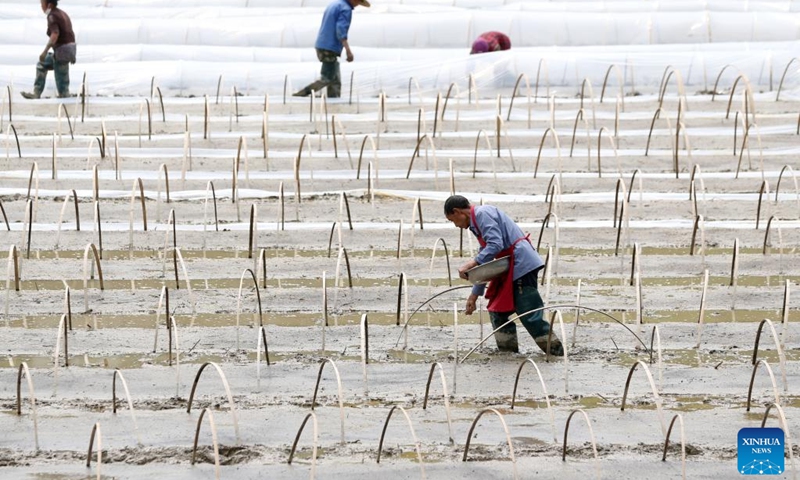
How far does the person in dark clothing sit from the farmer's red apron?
7.26 metres

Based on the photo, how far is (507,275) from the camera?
7.40 metres

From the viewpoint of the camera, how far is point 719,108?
13.5m

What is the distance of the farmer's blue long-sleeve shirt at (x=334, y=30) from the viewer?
1353 cm

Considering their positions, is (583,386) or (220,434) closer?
(220,434)

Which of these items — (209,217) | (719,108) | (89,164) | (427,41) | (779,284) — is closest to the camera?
(779,284)

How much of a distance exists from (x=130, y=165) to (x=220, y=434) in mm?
6160

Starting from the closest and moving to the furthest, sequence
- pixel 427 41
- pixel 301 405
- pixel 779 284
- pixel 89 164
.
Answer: pixel 301 405 → pixel 779 284 → pixel 89 164 → pixel 427 41

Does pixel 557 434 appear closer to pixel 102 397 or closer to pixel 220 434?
pixel 220 434

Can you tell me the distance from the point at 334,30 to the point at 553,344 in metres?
6.92

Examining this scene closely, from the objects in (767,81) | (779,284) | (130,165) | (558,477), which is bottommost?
(558,477)

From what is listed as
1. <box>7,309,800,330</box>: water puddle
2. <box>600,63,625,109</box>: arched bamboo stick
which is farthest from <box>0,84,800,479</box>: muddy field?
<box>600,63,625,109</box>: arched bamboo stick

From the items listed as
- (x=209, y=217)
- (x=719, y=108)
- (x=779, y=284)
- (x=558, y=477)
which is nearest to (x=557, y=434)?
(x=558, y=477)

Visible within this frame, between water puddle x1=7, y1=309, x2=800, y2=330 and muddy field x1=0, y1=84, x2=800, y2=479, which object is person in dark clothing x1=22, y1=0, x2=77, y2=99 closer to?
muddy field x1=0, y1=84, x2=800, y2=479

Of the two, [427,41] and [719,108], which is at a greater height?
[427,41]
